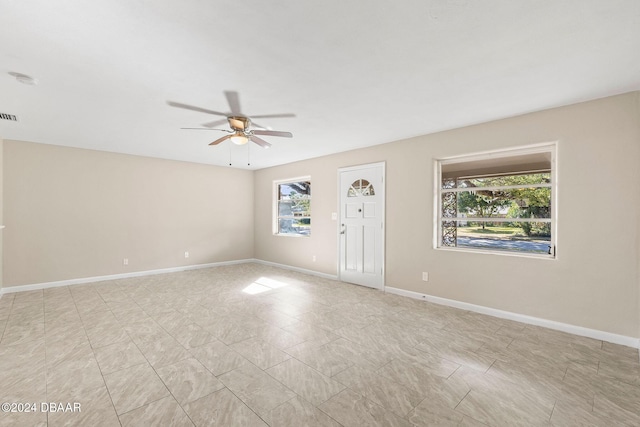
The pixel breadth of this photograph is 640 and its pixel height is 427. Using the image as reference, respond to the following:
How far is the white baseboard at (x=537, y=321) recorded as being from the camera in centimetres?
271

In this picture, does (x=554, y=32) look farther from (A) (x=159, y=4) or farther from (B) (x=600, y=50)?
(A) (x=159, y=4)

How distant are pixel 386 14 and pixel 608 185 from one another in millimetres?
2911

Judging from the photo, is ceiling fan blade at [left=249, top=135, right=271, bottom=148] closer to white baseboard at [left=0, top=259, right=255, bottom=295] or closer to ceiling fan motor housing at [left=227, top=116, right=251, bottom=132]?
ceiling fan motor housing at [left=227, top=116, right=251, bottom=132]

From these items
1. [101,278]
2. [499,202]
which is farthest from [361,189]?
[101,278]

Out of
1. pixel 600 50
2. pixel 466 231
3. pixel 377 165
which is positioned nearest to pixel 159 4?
pixel 600 50

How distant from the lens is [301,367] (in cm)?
230

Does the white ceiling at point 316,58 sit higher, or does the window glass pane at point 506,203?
the white ceiling at point 316,58

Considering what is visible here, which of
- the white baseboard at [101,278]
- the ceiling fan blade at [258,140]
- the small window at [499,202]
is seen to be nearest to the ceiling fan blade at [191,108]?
the ceiling fan blade at [258,140]

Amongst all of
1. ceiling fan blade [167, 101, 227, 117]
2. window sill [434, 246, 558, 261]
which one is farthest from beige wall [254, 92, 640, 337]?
ceiling fan blade [167, 101, 227, 117]

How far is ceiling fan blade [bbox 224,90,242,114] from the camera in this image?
2.73 meters

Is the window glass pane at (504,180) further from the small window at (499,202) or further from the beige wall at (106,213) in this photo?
the beige wall at (106,213)

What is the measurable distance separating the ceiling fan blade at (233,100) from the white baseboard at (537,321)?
140 inches

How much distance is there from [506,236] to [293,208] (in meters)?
4.34

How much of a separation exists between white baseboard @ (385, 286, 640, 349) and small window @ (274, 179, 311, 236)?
2.92 metres
